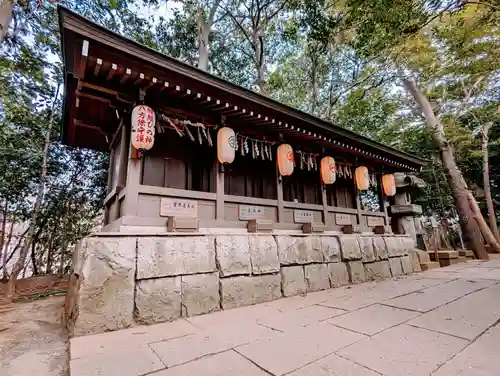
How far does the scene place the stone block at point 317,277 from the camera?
4.98 meters

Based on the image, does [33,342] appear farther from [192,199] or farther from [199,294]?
[192,199]

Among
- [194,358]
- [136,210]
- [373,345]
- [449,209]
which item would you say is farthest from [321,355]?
[449,209]

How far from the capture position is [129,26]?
9992 millimetres

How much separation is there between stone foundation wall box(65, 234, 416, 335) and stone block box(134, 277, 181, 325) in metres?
0.01

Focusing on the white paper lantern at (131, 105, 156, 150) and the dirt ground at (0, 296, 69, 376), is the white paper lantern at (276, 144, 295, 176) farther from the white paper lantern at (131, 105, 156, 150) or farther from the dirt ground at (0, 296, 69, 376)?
the dirt ground at (0, 296, 69, 376)

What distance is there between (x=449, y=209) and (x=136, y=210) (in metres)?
17.1

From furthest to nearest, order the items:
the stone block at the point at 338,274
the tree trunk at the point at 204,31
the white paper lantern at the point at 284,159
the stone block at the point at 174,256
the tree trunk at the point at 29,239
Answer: the tree trunk at the point at 204,31 < the white paper lantern at the point at 284,159 < the stone block at the point at 338,274 < the tree trunk at the point at 29,239 < the stone block at the point at 174,256

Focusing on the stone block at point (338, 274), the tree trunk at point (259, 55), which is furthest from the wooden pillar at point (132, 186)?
the tree trunk at point (259, 55)

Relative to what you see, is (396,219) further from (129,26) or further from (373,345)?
(129,26)

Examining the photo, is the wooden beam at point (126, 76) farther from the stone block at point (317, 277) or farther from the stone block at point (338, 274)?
the stone block at point (338, 274)

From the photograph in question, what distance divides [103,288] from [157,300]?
2.31 ft

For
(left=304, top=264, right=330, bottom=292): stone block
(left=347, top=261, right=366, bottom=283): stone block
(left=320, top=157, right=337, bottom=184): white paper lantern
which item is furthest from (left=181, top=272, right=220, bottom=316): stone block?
(left=320, top=157, right=337, bottom=184): white paper lantern

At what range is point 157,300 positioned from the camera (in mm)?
3248

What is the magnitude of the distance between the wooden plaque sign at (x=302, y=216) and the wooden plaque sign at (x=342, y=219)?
105 cm
